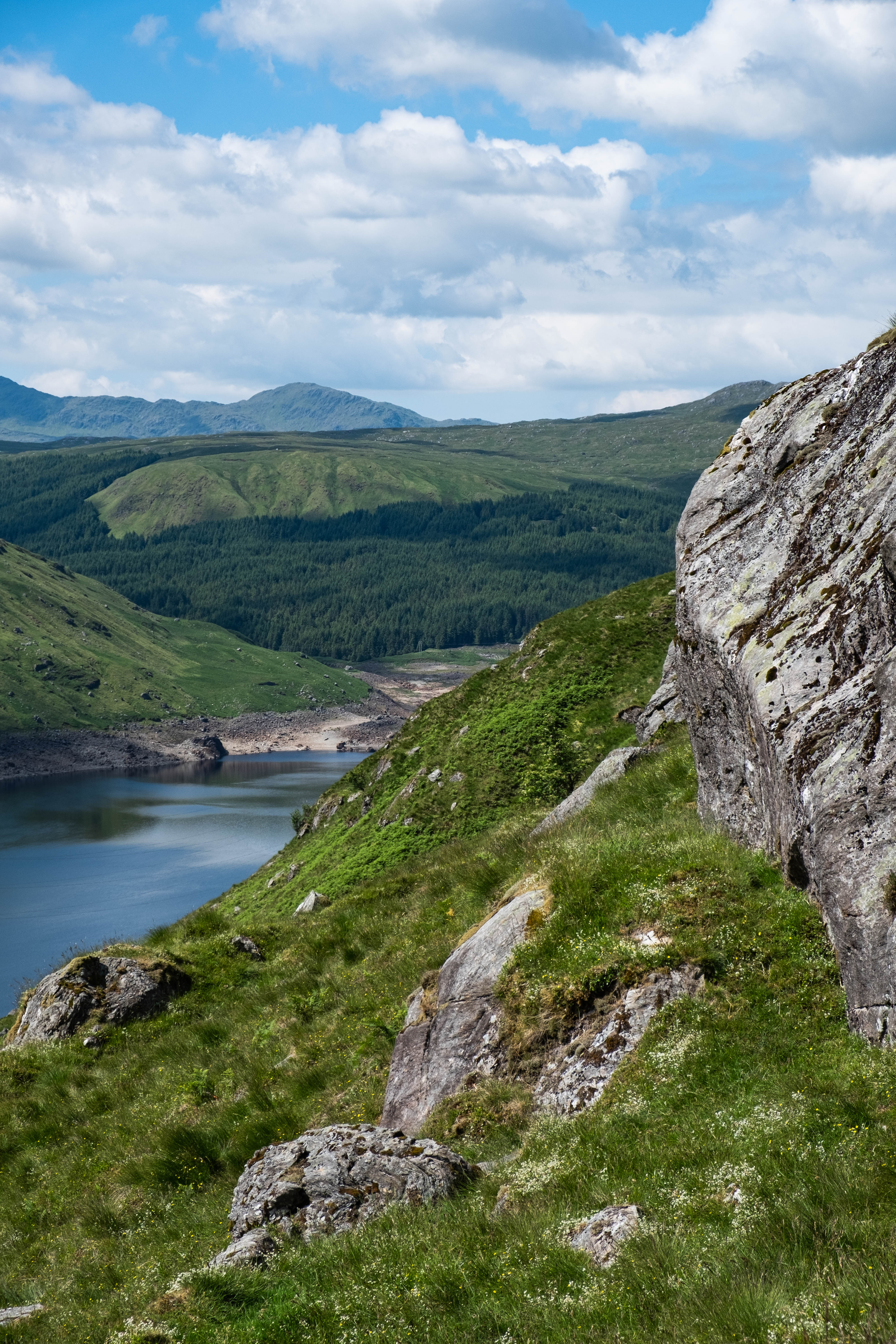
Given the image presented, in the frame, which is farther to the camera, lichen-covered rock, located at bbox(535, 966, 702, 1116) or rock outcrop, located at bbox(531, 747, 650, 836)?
rock outcrop, located at bbox(531, 747, 650, 836)

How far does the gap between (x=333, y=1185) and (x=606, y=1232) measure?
12.5ft

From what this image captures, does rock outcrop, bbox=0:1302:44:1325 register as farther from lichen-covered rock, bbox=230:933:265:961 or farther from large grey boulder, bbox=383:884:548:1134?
lichen-covered rock, bbox=230:933:265:961

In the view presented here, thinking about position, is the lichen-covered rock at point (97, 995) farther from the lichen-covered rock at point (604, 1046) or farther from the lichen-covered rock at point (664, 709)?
the lichen-covered rock at point (664, 709)

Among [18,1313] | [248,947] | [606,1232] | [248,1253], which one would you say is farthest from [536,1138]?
[248,947]

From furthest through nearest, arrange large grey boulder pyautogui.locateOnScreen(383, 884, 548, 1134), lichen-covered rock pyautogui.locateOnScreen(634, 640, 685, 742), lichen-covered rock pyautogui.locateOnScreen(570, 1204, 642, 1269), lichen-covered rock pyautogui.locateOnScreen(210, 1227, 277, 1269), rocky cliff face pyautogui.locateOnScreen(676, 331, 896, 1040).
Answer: lichen-covered rock pyautogui.locateOnScreen(634, 640, 685, 742)
large grey boulder pyautogui.locateOnScreen(383, 884, 548, 1134)
rocky cliff face pyautogui.locateOnScreen(676, 331, 896, 1040)
lichen-covered rock pyautogui.locateOnScreen(210, 1227, 277, 1269)
lichen-covered rock pyautogui.locateOnScreen(570, 1204, 642, 1269)

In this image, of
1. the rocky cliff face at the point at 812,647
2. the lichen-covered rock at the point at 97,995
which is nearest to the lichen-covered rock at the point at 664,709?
the rocky cliff face at the point at 812,647

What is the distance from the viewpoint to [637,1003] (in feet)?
38.3

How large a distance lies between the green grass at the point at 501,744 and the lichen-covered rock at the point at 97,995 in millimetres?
11427

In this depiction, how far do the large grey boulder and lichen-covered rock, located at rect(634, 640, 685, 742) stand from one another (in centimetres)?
1423

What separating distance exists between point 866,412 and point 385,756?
33.9m

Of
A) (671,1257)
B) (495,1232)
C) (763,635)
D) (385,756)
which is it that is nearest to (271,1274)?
(495,1232)

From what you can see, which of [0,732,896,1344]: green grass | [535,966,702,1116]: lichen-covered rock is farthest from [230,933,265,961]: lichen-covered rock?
[535,966,702,1116]: lichen-covered rock

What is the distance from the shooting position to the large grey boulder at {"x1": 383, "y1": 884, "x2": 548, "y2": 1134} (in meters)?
12.7

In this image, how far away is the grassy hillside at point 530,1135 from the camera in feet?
22.8
